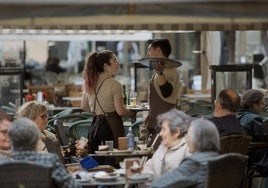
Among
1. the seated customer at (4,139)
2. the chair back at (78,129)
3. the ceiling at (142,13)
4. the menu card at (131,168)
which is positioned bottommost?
the chair back at (78,129)

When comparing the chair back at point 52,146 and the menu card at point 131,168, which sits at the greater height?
the chair back at point 52,146

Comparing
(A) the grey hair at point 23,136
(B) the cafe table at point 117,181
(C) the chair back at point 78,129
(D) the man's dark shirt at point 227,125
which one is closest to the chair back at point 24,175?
(A) the grey hair at point 23,136

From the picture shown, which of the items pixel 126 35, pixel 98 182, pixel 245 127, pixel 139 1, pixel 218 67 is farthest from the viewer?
pixel 126 35

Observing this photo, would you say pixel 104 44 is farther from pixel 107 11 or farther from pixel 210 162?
pixel 210 162

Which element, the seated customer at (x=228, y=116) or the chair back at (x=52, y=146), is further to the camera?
the seated customer at (x=228, y=116)

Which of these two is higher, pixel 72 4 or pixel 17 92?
pixel 72 4

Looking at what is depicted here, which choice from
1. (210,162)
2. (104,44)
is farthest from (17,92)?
(104,44)

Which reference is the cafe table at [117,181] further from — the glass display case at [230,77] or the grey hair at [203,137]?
the glass display case at [230,77]

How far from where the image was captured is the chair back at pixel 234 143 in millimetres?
8234

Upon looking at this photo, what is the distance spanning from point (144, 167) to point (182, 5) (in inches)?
147

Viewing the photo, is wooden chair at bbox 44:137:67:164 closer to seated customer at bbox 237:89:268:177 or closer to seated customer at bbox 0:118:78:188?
seated customer at bbox 0:118:78:188

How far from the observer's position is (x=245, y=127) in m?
9.41

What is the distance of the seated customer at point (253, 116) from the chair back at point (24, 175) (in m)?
3.40

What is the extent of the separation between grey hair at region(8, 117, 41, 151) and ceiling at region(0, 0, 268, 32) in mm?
4173
